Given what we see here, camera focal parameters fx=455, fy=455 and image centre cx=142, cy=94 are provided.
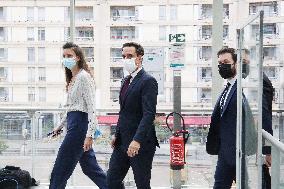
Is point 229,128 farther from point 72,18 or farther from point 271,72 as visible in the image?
point 72,18

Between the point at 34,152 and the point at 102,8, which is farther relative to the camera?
the point at 102,8

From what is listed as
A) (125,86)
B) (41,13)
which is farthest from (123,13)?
(125,86)

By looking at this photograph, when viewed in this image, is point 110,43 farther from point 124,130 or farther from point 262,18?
point 262,18

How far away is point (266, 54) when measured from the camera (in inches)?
84.1

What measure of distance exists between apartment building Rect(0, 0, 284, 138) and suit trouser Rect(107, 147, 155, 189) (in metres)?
0.88

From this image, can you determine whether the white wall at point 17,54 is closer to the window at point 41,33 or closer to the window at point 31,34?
the window at point 31,34

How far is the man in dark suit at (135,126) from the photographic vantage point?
297 centimetres

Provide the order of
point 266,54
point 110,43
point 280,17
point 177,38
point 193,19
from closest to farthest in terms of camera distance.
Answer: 1. point 266,54
2. point 280,17
3. point 177,38
4. point 193,19
5. point 110,43

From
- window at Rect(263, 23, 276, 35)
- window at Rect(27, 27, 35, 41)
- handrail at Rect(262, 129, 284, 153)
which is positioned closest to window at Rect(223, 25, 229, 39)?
window at Rect(263, 23, 276, 35)

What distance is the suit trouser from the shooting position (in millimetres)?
3037

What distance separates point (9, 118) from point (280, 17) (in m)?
2.65

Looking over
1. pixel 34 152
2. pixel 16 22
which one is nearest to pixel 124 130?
pixel 34 152

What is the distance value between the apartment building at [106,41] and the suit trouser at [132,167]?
2.90 feet

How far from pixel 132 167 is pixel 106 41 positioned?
15.5 feet
